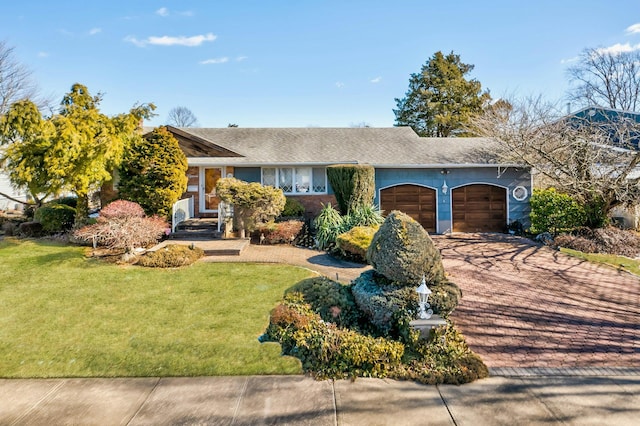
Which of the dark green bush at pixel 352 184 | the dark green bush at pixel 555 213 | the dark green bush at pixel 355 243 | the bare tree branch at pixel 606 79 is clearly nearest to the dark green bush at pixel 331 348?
the dark green bush at pixel 355 243

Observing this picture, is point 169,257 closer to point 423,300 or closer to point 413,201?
point 423,300

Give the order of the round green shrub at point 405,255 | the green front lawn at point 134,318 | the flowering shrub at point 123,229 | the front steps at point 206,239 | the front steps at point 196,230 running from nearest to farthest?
the green front lawn at point 134,318 < the round green shrub at point 405,255 < the flowering shrub at point 123,229 < the front steps at point 206,239 < the front steps at point 196,230

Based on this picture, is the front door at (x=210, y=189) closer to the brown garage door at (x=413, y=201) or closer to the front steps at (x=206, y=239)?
the front steps at (x=206, y=239)

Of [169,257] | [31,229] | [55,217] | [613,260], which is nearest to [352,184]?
[169,257]

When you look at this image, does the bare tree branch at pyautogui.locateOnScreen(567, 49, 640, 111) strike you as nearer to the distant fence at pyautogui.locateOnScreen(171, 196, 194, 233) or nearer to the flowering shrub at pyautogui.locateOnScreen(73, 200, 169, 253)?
the distant fence at pyautogui.locateOnScreen(171, 196, 194, 233)

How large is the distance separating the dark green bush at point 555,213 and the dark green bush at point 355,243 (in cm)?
820

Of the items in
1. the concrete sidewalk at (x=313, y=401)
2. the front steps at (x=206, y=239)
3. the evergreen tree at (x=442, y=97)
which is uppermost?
the evergreen tree at (x=442, y=97)

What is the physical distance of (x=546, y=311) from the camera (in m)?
7.35

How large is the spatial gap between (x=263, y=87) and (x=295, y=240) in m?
11.8

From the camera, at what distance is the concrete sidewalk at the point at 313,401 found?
4047 mm

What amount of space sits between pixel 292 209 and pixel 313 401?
10.9 meters

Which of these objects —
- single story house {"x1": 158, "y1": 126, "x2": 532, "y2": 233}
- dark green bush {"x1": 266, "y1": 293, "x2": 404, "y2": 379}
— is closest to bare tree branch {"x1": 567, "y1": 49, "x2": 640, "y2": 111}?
single story house {"x1": 158, "y1": 126, "x2": 532, "y2": 233}

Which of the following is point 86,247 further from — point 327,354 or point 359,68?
point 359,68

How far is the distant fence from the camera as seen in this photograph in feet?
43.5
